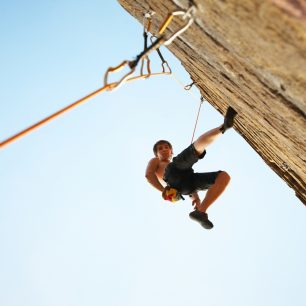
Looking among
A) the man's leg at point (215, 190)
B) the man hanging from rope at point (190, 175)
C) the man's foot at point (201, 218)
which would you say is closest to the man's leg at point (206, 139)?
the man hanging from rope at point (190, 175)

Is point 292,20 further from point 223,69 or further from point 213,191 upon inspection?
point 213,191

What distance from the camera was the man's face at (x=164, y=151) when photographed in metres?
4.93

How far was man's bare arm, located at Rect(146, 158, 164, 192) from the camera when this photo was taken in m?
4.81

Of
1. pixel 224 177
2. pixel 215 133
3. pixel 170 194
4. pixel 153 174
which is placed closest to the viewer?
pixel 215 133

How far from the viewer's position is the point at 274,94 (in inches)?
92.4

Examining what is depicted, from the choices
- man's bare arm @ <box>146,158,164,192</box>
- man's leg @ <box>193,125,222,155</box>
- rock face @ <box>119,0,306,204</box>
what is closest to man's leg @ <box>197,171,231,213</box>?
man's leg @ <box>193,125,222,155</box>

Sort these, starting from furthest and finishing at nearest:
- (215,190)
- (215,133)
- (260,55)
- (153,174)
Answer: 1. (153,174)
2. (215,190)
3. (215,133)
4. (260,55)

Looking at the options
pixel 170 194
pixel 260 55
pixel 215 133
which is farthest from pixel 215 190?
pixel 260 55

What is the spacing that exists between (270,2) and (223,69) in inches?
54.8

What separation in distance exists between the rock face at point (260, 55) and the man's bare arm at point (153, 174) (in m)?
1.63

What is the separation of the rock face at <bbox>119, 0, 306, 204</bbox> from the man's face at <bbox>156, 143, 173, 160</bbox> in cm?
144

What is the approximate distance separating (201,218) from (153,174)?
141 cm

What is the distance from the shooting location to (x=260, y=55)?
6.37ft

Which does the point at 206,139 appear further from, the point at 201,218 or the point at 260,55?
the point at 260,55
